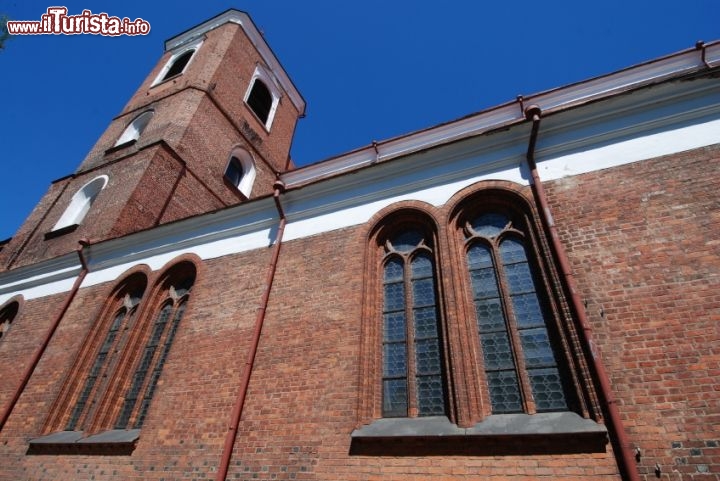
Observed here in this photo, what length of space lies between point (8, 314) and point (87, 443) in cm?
627

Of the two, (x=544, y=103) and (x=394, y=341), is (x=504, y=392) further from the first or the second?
(x=544, y=103)

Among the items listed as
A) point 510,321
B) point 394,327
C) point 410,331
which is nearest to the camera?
point 510,321

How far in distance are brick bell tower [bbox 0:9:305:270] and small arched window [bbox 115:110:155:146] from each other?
0.05 m

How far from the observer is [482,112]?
9938 millimetres

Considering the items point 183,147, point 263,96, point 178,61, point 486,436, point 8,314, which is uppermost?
point 178,61

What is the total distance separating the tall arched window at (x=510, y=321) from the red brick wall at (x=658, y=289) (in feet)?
2.05

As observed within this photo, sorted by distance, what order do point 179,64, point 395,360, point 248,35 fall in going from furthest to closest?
point 248,35, point 179,64, point 395,360

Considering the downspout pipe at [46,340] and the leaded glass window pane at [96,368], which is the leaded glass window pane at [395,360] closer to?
the leaded glass window pane at [96,368]

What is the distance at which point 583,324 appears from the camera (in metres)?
4.74

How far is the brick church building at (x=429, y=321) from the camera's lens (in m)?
4.42

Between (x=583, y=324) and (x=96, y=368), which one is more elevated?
(x=96, y=368)

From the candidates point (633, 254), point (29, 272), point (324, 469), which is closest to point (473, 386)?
point (324, 469)

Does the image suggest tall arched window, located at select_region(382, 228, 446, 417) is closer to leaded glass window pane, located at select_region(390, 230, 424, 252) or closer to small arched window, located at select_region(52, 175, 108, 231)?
leaded glass window pane, located at select_region(390, 230, 424, 252)

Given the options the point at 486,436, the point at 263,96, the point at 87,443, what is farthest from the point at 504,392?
the point at 263,96
